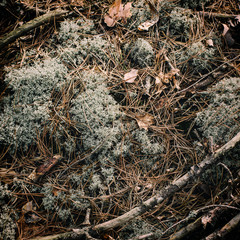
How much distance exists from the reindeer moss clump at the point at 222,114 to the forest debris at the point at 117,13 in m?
1.74

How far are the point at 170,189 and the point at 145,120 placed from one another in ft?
3.19

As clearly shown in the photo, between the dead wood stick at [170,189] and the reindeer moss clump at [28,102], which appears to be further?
the reindeer moss clump at [28,102]

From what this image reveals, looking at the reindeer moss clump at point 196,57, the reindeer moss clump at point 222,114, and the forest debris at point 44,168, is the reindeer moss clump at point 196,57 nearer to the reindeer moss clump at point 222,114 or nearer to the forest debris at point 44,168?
the reindeer moss clump at point 222,114

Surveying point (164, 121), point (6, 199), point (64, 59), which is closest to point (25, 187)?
point (6, 199)

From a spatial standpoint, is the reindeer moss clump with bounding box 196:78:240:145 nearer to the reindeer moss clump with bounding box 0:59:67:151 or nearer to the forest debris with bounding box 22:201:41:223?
the reindeer moss clump with bounding box 0:59:67:151

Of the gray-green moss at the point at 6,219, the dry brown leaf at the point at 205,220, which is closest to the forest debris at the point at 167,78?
the dry brown leaf at the point at 205,220

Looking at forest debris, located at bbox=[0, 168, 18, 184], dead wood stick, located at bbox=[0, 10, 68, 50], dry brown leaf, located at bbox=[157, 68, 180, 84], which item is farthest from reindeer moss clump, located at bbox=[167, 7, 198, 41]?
forest debris, located at bbox=[0, 168, 18, 184]

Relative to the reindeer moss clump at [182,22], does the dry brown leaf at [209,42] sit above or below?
below

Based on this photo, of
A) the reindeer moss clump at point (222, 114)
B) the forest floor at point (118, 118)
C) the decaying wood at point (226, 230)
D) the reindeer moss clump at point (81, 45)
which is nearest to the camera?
the decaying wood at point (226, 230)

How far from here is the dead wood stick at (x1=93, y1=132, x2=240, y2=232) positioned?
2158mm

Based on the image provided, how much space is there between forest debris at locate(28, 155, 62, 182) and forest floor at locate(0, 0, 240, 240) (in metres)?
0.01

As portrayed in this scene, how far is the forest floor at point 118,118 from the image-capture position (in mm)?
2277

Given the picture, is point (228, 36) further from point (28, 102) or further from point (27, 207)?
point (27, 207)

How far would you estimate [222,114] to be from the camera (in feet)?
7.98
